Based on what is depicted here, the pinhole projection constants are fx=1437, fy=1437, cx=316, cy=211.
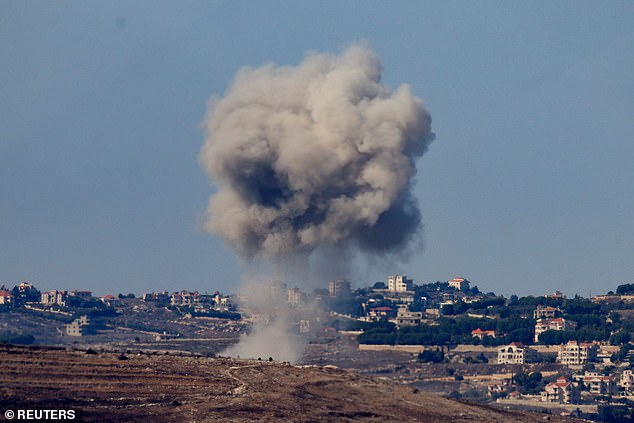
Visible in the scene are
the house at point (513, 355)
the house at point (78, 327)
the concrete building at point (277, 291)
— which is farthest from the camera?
the house at point (513, 355)

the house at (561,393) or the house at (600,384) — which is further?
the house at (600,384)

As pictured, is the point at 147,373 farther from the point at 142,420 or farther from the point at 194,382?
the point at 142,420

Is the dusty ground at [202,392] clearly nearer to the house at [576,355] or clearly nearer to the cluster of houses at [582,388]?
the cluster of houses at [582,388]

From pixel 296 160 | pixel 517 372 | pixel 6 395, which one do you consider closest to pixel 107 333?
pixel 517 372

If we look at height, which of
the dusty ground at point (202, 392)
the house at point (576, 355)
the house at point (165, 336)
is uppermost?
the house at point (165, 336)

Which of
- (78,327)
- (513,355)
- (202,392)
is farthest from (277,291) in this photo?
(513,355)

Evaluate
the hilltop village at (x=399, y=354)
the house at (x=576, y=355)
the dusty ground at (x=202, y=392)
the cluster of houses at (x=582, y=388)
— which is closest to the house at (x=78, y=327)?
the hilltop village at (x=399, y=354)

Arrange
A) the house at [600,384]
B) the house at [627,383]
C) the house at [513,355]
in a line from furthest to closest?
the house at [513,355] < the house at [627,383] < the house at [600,384]

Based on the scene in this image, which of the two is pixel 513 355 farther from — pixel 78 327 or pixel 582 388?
pixel 78 327
